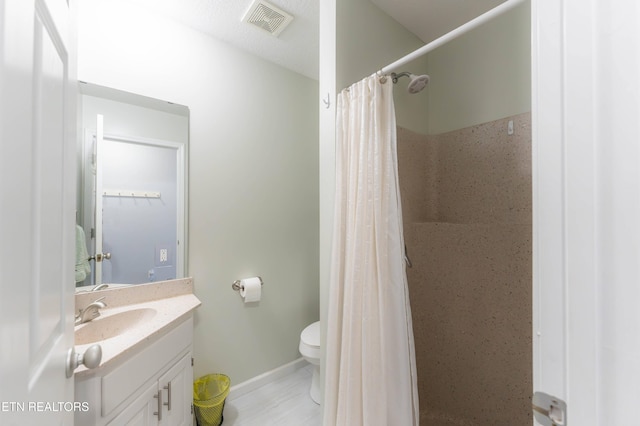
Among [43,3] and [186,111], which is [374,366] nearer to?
[43,3]

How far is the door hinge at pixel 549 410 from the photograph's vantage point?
17.2 inches

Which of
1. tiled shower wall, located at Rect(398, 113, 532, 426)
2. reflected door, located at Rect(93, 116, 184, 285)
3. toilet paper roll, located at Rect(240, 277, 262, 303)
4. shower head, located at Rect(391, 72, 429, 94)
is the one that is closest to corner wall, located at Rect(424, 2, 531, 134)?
tiled shower wall, located at Rect(398, 113, 532, 426)

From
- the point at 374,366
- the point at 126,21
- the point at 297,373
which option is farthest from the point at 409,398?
the point at 126,21

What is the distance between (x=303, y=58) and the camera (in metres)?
2.01

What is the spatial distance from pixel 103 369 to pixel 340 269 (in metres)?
0.95

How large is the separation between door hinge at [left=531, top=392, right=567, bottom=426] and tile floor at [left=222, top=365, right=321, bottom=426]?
1.56 m

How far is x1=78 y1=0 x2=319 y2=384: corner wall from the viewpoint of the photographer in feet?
4.88

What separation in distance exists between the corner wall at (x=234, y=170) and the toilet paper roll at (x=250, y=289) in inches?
3.0

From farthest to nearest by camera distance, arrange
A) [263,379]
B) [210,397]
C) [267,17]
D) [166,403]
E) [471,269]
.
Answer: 1. [263,379]
2. [210,397]
3. [267,17]
4. [471,269]
5. [166,403]

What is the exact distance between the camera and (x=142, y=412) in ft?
3.45

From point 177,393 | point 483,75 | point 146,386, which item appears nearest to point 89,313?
point 146,386

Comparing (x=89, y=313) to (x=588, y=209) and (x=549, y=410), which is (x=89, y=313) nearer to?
(x=549, y=410)

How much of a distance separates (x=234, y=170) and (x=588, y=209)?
1846mm
